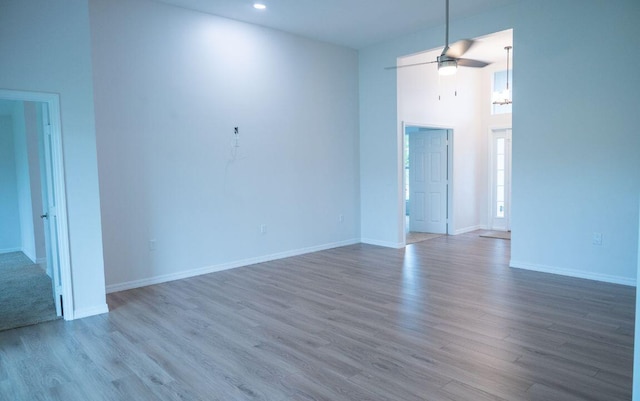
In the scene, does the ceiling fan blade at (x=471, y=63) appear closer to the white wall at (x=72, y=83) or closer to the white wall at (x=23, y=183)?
the white wall at (x=72, y=83)

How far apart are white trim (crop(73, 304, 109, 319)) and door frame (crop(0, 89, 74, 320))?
52mm

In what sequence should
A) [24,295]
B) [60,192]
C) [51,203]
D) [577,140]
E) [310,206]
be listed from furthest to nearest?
[310,206]
[577,140]
[24,295]
[51,203]
[60,192]

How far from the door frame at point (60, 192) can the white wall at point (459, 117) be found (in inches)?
196

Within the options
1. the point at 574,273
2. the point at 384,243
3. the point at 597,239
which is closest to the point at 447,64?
the point at 597,239

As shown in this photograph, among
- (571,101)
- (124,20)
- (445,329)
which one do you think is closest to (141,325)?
(445,329)

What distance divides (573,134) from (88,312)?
5587 millimetres

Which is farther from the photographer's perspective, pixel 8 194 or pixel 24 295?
pixel 8 194

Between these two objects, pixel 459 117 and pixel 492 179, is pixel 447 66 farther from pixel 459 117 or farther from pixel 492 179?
pixel 492 179

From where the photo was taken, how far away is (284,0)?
4914mm

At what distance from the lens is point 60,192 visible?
3.78 m

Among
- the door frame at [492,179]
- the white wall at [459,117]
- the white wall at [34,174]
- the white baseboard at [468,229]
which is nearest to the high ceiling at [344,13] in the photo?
the white wall at [459,117]

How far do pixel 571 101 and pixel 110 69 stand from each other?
5.28 meters

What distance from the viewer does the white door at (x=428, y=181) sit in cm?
820

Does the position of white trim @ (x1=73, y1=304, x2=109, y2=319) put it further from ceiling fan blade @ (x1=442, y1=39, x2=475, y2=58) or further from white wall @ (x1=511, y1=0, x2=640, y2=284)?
white wall @ (x1=511, y1=0, x2=640, y2=284)
